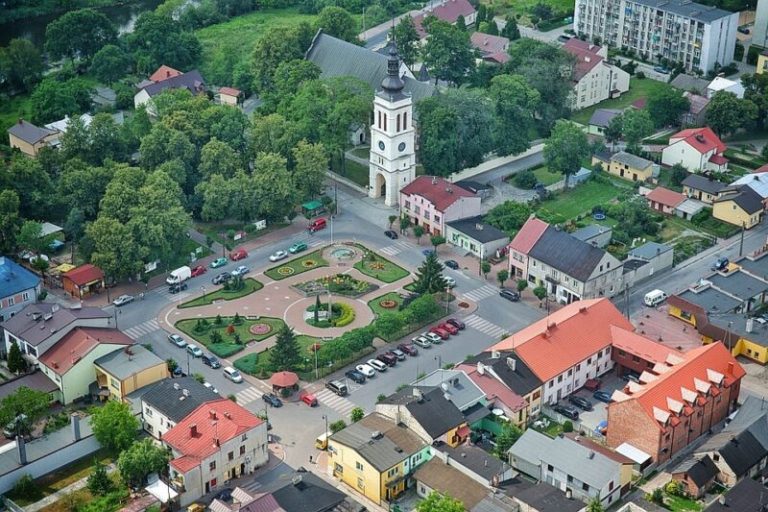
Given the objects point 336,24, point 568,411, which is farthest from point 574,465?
point 336,24

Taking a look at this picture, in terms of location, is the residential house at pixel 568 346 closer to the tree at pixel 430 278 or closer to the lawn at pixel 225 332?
the tree at pixel 430 278

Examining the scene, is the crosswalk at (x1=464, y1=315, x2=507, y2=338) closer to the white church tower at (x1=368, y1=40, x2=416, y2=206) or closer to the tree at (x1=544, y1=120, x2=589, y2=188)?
the white church tower at (x1=368, y1=40, x2=416, y2=206)

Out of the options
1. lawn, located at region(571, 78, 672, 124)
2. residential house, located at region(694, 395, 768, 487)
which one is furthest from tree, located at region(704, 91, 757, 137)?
residential house, located at region(694, 395, 768, 487)

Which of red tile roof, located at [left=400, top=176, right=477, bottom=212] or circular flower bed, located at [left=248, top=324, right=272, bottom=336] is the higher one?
red tile roof, located at [left=400, top=176, right=477, bottom=212]

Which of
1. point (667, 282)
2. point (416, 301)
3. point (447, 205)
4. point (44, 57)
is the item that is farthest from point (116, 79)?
point (667, 282)

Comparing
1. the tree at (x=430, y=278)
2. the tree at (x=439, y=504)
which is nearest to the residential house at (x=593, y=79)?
the tree at (x=430, y=278)

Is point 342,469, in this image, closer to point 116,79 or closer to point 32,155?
point 32,155
